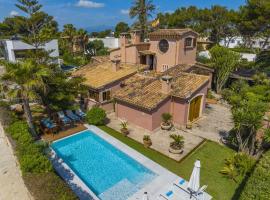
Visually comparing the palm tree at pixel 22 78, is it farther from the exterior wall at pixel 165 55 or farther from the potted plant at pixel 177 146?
the exterior wall at pixel 165 55

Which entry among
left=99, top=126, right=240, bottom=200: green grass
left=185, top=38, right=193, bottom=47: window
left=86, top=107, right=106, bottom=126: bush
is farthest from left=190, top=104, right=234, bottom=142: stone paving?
left=185, top=38, right=193, bottom=47: window

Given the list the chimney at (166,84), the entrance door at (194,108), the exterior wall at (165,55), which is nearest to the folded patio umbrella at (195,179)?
the chimney at (166,84)

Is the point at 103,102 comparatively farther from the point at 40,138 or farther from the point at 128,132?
the point at 40,138

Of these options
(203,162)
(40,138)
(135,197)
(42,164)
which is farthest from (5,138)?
(203,162)

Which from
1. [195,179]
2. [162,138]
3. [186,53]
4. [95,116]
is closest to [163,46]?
[186,53]

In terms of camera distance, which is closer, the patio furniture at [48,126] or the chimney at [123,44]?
the patio furniture at [48,126]

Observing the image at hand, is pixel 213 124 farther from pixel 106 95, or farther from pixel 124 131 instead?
pixel 106 95
